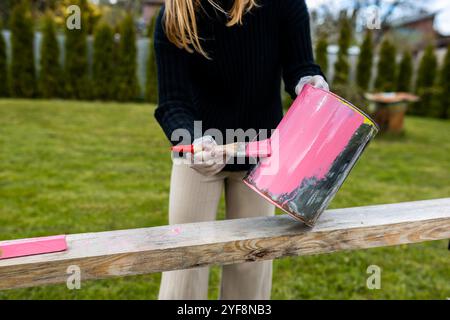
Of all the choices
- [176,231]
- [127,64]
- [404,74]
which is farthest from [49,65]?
[176,231]

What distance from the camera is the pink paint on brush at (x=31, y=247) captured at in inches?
37.3

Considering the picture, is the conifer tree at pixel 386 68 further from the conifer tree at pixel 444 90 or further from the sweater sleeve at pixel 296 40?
the sweater sleeve at pixel 296 40

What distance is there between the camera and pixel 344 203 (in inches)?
129

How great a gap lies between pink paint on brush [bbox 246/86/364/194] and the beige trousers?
37 cm

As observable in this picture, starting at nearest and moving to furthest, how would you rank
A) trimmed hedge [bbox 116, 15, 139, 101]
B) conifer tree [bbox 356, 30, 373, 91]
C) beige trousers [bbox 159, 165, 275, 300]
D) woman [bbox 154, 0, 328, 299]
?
woman [bbox 154, 0, 328, 299] → beige trousers [bbox 159, 165, 275, 300] → trimmed hedge [bbox 116, 15, 139, 101] → conifer tree [bbox 356, 30, 373, 91]

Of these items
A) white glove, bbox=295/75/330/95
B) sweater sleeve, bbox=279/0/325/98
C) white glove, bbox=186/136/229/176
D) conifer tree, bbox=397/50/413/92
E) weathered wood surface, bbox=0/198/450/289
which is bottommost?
weathered wood surface, bbox=0/198/450/289

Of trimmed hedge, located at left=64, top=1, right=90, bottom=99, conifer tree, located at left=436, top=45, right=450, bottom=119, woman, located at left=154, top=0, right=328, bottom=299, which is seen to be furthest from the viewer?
conifer tree, located at left=436, top=45, right=450, bottom=119

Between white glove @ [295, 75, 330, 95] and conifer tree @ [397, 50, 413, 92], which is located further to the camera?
conifer tree @ [397, 50, 413, 92]

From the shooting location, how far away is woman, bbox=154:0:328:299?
1236 mm

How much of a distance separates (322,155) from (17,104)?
266 inches

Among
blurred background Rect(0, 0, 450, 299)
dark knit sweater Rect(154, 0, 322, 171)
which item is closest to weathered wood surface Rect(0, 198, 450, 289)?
dark knit sweater Rect(154, 0, 322, 171)

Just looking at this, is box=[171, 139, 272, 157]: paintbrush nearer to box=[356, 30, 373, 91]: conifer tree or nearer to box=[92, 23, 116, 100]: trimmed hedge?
box=[92, 23, 116, 100]: trimmed hedge

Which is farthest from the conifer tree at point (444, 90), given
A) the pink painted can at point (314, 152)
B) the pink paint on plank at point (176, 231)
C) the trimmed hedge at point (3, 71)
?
the pink paint on plank at point (176, 231)
